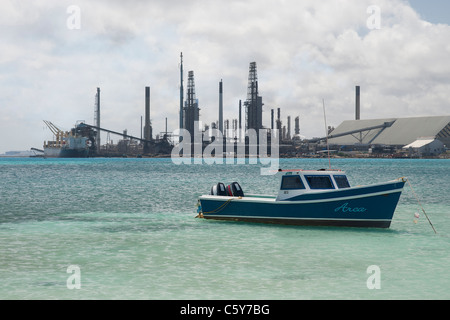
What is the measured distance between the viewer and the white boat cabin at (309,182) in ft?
83.3

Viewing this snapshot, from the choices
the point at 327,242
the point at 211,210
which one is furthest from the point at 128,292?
the point at 211,210

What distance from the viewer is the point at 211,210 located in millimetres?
28703

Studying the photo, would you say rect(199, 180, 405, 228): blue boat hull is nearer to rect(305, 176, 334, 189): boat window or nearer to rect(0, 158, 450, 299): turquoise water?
rect(0, 158, 450, 299): turquoise water

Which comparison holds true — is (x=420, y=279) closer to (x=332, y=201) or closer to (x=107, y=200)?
(x=332, y=201)

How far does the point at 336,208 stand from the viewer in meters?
24.6

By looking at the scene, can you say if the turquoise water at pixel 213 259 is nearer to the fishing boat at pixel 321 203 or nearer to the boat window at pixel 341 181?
the fishing boat at pixel 321 203

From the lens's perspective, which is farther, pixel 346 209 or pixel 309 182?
pixel 309 182

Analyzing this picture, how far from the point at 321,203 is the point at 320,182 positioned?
110 cm

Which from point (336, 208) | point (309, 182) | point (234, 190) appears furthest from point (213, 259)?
point (234, 190)

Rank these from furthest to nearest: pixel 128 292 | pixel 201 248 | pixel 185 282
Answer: pixel 201 248, pixel 185 282, pixel 128 292

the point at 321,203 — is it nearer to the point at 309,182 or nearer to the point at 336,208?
the point at 336,208

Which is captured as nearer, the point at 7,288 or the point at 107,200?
the point at 7,288

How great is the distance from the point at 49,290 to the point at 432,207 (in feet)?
99.3

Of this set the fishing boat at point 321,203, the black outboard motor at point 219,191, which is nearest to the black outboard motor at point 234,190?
the black outboard motor at point 219,191
